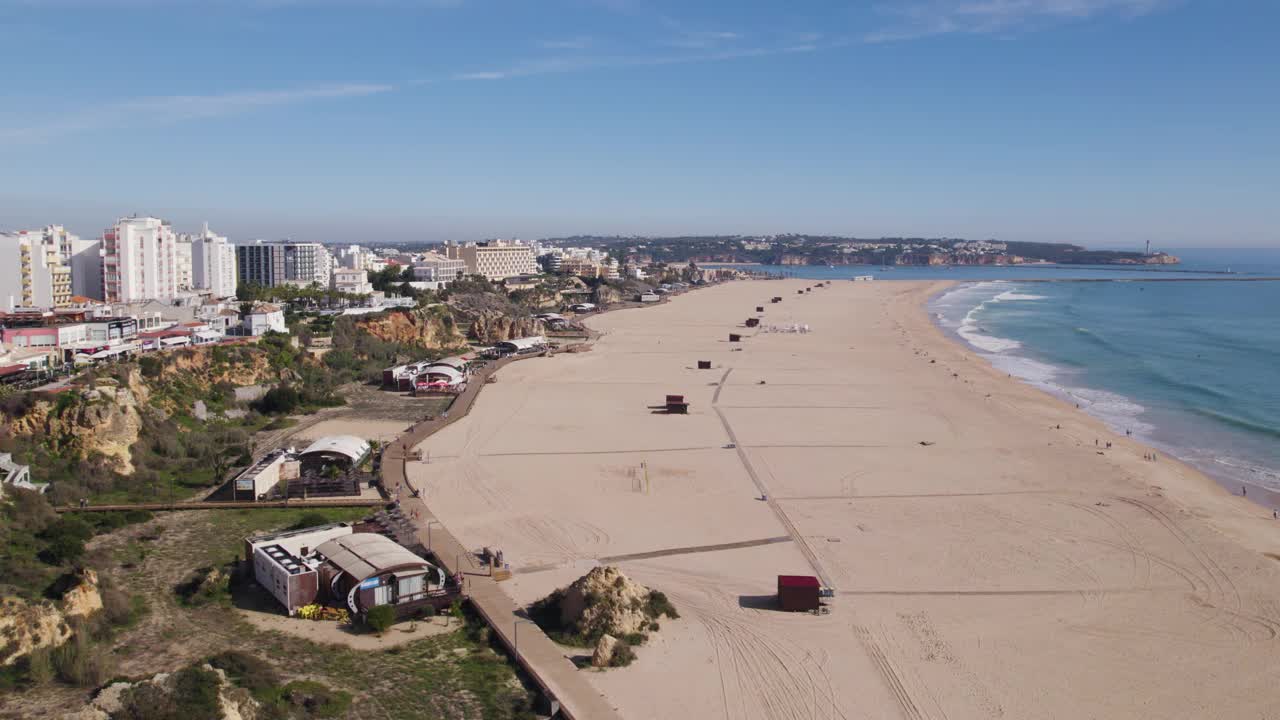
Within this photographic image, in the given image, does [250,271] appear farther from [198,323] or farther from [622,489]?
[622,489]

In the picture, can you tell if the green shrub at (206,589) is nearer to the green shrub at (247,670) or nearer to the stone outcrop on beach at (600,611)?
the green shrub at (247,670)

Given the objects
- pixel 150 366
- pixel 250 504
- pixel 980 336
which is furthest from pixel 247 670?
pixel 980 336

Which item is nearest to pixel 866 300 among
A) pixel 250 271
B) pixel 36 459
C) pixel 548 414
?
pixel 250 271

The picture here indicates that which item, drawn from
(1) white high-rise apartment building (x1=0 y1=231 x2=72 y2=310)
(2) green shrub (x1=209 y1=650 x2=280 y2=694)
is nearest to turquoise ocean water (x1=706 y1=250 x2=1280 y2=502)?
(2) green shrub (x1=209 y1=650 x2=280 y2=694)

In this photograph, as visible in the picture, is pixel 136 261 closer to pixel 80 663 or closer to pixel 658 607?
pixel 80 663

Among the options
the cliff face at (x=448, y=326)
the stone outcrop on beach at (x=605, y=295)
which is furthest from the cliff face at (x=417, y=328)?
the stone outcrop on beach at (x=605, y=295)
